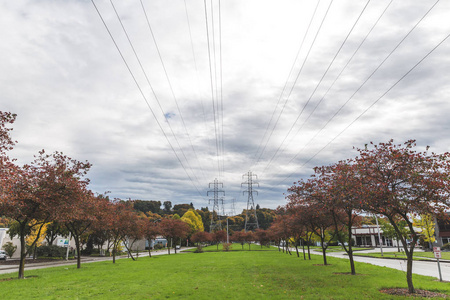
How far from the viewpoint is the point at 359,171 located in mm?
12438

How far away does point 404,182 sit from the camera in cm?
1151

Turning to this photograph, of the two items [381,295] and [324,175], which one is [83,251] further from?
[381,295]

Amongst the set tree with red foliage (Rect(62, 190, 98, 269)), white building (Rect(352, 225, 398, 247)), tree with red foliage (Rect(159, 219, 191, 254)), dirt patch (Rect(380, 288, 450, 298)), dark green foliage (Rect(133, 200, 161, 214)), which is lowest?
white building (Rect(352, 225, 398, 247))

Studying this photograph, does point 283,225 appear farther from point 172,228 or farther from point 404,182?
point 404,182

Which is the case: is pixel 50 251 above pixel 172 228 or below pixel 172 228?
below

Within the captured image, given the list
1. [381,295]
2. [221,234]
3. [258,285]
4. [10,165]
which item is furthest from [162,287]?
[221,234]

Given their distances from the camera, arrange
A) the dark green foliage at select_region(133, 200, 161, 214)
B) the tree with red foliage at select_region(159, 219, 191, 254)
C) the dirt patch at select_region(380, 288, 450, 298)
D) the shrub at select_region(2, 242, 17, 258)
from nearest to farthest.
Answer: the dirt patch at select_region(380, 288, 450, 298) < the shrub at select_region(2, 242, 17, 258) < the tree with red foliage at select_region(159, 219, 191, 254) < the dark green foliage at select_region(133, 200, 161, 214)

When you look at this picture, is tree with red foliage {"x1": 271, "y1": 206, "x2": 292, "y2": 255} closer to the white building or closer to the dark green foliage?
the white building

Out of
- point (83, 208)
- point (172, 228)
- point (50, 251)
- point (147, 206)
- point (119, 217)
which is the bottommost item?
point (50, 251)

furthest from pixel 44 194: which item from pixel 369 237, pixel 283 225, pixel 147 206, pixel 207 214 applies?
→ pixel 147 206

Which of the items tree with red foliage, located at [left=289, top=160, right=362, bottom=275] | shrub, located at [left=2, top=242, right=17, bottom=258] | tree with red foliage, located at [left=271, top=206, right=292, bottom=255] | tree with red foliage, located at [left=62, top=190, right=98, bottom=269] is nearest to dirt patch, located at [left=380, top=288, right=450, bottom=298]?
tree with red foliage, located at [left=289, top=160, right=362, bottom=275]

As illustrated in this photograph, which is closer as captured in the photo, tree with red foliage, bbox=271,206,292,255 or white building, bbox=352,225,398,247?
tree with red foliage, bbox=271,206,292,255

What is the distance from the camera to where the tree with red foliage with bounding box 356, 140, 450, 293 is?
35.7 ft

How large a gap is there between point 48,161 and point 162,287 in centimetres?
1191
